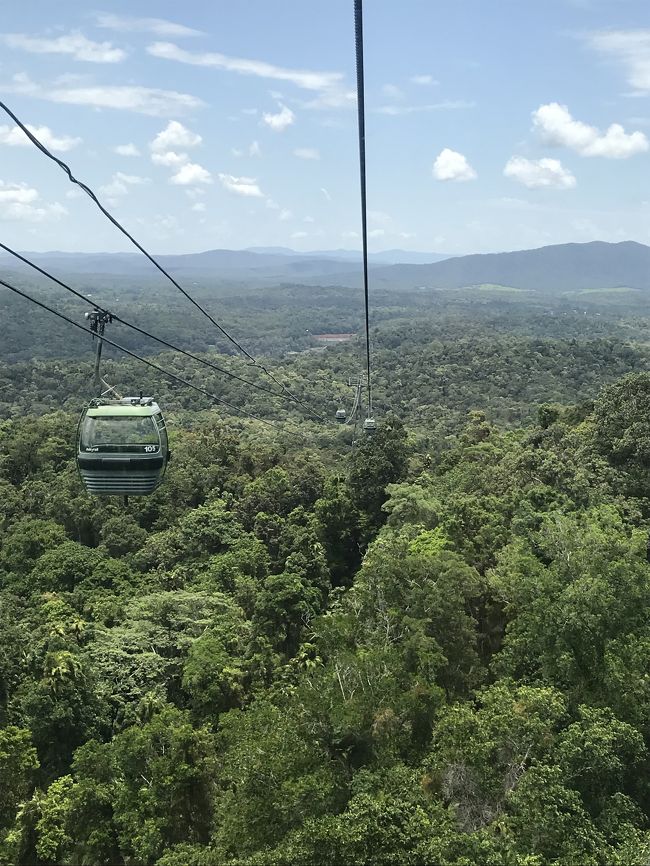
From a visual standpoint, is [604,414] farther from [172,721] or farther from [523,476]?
[172,721]

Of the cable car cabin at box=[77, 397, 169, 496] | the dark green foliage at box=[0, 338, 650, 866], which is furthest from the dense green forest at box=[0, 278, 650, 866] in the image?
the cable car cabin at box=[77, 397, 169, 496]

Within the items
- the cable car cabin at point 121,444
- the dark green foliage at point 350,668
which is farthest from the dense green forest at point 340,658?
the cable car cabin at point 121,444

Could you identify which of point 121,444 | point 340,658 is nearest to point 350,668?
point 340,658

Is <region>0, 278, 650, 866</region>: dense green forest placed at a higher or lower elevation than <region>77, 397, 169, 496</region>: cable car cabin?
lower

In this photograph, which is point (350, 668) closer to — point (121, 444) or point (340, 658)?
Result: point (340, 658)

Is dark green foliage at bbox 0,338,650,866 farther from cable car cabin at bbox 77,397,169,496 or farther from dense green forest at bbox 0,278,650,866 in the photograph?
cable car cabin at bbox 77,397,169,496

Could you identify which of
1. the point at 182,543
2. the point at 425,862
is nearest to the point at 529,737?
the point at 425,862

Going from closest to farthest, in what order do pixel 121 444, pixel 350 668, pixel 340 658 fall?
pixel 121 444 < pixel 350 668 < pixel 340 658
